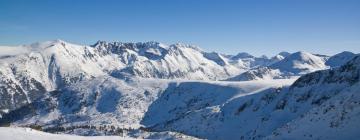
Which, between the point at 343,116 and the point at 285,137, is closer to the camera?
the point at 343,116

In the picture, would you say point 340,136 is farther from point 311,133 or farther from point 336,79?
point 336,79

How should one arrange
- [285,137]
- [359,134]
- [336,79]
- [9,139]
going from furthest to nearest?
1. [336,79]
2. [285,137]
3. [359,134]
4. [9,139]

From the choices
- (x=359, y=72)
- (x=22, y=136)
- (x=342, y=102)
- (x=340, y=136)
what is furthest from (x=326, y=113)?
(x=359, y=72)

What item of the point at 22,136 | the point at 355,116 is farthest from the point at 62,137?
the point at 355,116

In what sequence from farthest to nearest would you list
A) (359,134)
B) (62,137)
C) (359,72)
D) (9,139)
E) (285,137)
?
(359,72) < (285,137) < (359,134) < (62,137) < (9,139)

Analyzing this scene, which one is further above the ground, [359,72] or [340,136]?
[359,72]

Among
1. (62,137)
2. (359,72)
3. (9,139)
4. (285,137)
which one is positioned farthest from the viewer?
(359,72)

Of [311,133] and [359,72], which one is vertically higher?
[359,72]

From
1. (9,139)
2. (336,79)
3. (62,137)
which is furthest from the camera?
(336,79)

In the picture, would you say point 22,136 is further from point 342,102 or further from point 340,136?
point 342,102
